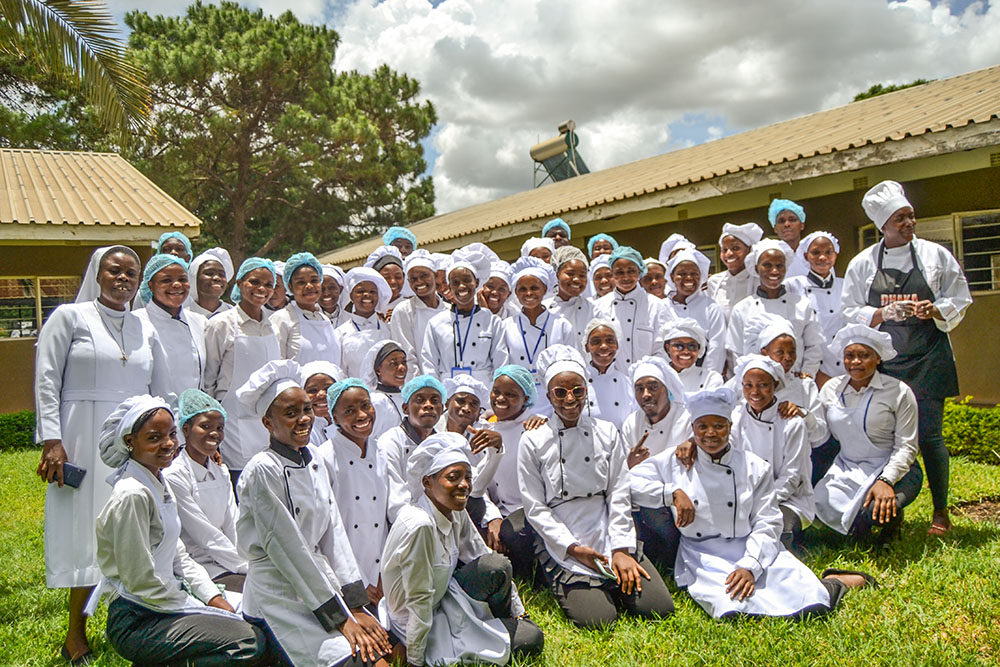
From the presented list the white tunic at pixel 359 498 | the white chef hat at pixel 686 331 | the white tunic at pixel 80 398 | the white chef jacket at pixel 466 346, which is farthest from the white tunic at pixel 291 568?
the white chef hat at pixel 686 331

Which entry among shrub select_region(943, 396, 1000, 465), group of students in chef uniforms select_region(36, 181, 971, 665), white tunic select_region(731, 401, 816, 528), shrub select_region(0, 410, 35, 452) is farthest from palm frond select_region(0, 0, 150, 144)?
shrub select_region(943, 396, 1000, 465)

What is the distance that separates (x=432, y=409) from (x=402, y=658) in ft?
4.32

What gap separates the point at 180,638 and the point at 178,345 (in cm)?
193

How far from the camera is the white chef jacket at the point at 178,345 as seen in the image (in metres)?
4.65

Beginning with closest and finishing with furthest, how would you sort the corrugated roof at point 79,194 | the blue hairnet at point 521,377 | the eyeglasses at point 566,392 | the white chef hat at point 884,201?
the eyeglasses at point 566,392 < the blue hairnet at point 521,377 < the white chef hat at point 884,201 < the corrugated roof at point 79,194

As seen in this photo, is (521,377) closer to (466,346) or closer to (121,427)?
(466,346)

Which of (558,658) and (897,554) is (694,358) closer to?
(897,554)

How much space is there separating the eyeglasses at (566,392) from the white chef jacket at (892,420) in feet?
6.19

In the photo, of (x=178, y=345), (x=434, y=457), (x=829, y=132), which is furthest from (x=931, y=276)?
(x=829, y=132)

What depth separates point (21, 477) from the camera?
347 inches

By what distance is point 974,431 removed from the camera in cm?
759

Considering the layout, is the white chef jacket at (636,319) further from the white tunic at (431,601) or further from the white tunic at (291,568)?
the white tunic at (291,568)

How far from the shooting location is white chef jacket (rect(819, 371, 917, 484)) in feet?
15.7

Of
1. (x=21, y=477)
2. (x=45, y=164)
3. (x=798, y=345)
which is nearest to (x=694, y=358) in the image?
(x=798, y=345)
